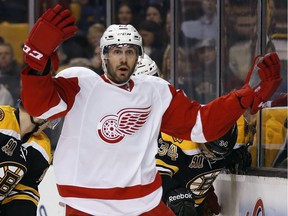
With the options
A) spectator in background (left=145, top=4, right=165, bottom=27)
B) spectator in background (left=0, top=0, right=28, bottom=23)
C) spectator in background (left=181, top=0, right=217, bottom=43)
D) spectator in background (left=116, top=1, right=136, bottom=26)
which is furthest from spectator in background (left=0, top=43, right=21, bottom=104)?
spectator in background (left=181, top=0, right=217, bottom=43)

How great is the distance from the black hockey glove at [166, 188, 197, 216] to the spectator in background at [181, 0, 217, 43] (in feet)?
4.09

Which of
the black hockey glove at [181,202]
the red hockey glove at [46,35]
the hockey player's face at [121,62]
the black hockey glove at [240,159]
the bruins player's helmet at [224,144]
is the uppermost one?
the red hockey glove at [46,35]

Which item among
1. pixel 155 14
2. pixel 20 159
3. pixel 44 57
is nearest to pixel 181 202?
pixel 20 159

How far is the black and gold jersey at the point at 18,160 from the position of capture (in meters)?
5.05

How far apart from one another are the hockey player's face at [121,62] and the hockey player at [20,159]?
89 centimetres

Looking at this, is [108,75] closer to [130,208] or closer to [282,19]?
[130,208]

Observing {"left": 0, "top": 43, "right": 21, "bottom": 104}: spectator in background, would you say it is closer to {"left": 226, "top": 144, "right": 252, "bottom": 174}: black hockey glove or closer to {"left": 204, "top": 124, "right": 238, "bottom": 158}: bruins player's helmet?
{"left": 226, "top": 144, "right": 252, "bottom": 174}: black hockey glove

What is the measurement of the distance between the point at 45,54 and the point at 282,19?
1.88 meters

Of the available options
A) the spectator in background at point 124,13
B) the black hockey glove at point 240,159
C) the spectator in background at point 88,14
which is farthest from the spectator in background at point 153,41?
the black hockey glove at point 240,159

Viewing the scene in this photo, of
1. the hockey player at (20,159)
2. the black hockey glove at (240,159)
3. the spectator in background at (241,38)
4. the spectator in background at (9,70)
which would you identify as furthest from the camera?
the spectator in background at (9,70)

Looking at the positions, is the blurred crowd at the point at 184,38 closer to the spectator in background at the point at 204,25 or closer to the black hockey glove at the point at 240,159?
the spectator in background at the point at 204,25

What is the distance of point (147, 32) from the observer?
717cm

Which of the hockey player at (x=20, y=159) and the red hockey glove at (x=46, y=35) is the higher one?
the red hockey glove at (x=46, y=35)

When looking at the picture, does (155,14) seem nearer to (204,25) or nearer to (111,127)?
(204,25)
